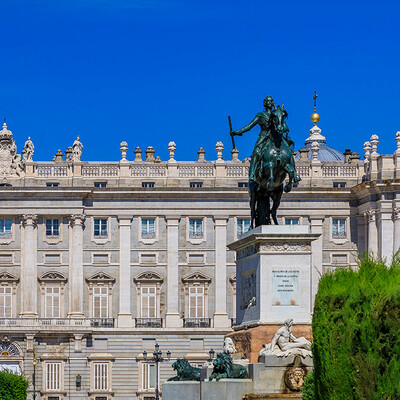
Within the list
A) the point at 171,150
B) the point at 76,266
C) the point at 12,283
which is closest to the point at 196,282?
the point at 76,266

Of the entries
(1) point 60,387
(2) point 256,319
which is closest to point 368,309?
(2) point 256,319

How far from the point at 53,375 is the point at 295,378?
6375cm

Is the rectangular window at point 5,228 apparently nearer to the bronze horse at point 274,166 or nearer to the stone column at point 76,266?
the stone column at point 76,266

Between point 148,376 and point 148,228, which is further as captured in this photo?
point 148,228

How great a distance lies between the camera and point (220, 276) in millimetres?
97938

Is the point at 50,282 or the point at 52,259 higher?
the point at 52,259

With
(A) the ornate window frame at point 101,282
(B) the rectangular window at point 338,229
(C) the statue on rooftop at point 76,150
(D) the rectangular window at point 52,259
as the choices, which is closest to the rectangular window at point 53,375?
(A) the ornate window frame at point 101,282

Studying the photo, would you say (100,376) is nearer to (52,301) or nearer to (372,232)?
(52,301)

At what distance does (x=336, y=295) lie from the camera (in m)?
30.0

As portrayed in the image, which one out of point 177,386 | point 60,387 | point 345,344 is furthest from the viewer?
point 60,387

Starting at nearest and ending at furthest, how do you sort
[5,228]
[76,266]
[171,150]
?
[76,266] → [5,228] → [171,150]

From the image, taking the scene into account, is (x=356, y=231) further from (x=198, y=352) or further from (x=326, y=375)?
(x=326, y=375)

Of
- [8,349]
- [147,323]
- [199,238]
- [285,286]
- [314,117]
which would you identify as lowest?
[8,349]

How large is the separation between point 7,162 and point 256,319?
2614 inches
